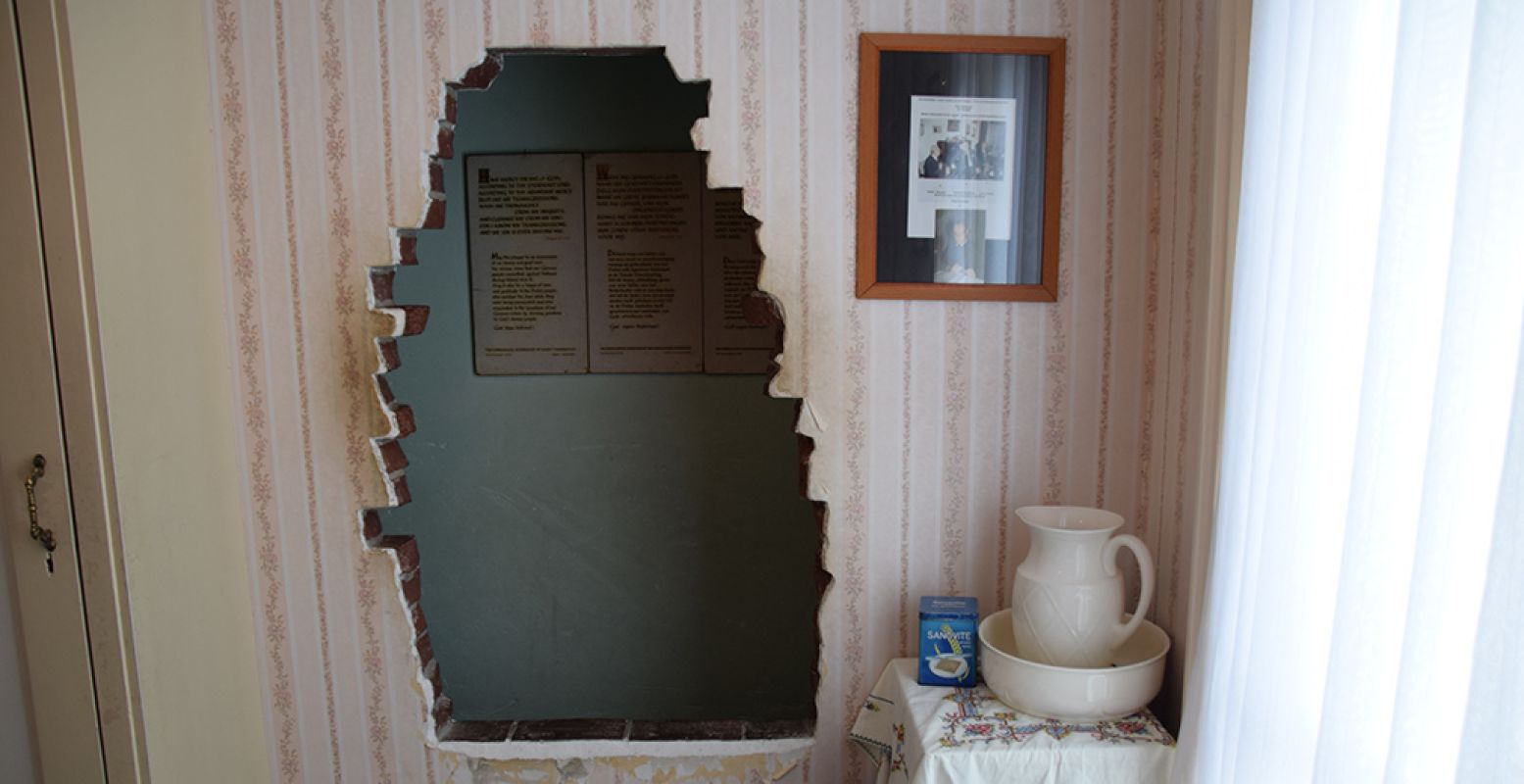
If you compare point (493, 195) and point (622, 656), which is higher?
point (493, 195)

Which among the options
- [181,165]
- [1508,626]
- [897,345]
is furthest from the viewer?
[897,345]

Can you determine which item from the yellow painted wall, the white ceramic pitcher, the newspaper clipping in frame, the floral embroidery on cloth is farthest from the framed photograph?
the yellow painted wall

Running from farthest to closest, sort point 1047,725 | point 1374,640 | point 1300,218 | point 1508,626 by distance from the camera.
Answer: point 1047,725
point 1300,218
point 1374,640
point 1508,626

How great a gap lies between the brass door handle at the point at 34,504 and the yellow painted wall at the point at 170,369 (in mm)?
127

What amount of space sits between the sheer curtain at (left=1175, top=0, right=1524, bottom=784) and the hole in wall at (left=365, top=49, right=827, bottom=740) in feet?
5.81

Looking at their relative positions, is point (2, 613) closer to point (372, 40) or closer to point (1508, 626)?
point (372, 40)

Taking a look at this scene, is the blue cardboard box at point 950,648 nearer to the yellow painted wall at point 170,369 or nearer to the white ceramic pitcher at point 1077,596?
the white ceramic pitcher at point 1077,596

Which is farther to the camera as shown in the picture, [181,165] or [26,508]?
[181,165]

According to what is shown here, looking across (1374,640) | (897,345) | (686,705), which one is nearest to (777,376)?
(897,345)

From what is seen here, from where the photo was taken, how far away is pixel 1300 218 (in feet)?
4.03

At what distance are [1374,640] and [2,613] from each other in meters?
2.27

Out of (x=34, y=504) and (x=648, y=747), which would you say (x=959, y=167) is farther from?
(x=34, y=504)

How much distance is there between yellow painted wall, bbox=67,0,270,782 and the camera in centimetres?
165

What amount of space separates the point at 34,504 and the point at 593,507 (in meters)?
1.62
